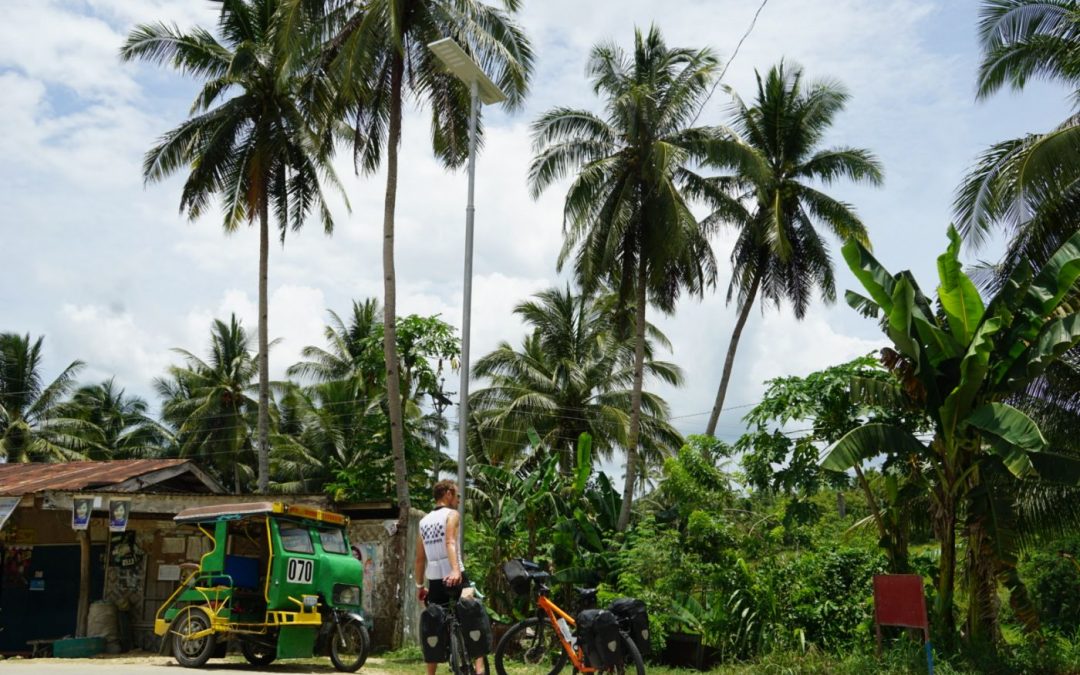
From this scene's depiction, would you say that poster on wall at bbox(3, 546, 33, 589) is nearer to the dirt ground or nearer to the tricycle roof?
the dirt ground

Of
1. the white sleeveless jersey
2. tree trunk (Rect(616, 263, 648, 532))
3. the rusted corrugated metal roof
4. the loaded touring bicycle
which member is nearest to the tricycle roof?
the loaded touring bicycle

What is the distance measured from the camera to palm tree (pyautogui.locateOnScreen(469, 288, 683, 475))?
31234 mm

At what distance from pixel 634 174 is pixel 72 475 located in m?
13.2

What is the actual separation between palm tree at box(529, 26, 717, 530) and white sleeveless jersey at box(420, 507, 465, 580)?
13.6 metres

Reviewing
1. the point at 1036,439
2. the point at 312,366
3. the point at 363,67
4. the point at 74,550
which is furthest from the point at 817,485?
the point at 312,366

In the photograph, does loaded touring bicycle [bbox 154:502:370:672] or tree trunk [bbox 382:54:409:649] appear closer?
loaded touring bicycle [bbox 154:502:370:672]

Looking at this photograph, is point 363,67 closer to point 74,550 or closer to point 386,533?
point 386,533

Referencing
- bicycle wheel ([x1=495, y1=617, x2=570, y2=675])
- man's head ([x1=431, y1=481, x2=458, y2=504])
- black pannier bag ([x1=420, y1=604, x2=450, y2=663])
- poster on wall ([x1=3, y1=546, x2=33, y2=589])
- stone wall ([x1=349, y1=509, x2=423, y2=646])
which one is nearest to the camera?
black pannier bag ([x1=420, y1=604, x2=450, y2=663])

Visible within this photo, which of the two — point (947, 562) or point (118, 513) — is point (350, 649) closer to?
point (118, 513)

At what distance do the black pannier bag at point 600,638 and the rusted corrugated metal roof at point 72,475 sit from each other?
A: 10.5 meters

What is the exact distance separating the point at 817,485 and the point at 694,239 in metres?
12.1

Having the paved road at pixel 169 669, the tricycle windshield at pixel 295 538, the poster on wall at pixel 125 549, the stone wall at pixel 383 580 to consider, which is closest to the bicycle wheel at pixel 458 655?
the paved road at pixel 169 669

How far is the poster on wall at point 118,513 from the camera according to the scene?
1473cm

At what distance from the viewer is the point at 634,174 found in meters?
22.7
